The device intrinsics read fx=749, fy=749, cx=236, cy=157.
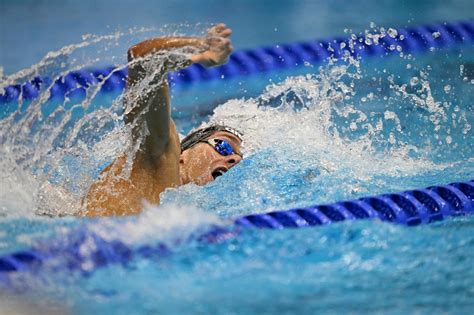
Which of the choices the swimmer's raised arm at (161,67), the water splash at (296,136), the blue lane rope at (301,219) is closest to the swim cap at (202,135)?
the water splash at (296,136)

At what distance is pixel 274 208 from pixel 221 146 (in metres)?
0.28

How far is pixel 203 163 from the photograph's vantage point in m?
2.30

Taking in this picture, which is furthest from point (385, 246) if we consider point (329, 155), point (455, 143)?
point (455, 143)

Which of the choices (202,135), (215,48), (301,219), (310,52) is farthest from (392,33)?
(215,48)

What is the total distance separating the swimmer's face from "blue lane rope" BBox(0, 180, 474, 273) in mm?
384

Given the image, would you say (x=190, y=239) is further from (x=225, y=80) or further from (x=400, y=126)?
(x=225, y=80)

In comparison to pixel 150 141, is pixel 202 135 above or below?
above

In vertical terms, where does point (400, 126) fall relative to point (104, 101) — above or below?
below

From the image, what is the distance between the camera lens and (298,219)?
1.95 metres

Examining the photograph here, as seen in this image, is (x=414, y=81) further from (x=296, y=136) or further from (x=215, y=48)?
(x=215, y=48)

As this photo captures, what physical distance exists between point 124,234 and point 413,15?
10.8 feet

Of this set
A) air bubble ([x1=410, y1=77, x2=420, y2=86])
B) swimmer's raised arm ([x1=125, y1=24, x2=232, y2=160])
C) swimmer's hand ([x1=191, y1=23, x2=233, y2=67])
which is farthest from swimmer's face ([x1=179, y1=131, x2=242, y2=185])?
air bubble ([x1=410, y1=77, x2=420, y2=86])

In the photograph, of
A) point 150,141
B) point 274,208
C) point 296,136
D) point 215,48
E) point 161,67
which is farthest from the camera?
point 296,136

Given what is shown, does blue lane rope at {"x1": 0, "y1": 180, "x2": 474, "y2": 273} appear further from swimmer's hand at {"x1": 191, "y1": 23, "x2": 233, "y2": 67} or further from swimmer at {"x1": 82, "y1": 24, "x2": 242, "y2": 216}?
swimmer's hand at {"x1": 191, "y1": 23, "x2": 233, "y2": 67}
